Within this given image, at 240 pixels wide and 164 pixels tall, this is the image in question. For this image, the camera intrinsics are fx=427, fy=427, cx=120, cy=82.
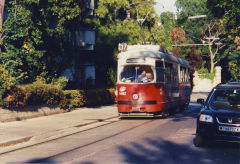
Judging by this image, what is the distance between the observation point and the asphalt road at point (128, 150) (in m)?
9.24

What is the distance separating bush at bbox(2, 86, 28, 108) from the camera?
17933 mm

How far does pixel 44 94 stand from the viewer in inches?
827

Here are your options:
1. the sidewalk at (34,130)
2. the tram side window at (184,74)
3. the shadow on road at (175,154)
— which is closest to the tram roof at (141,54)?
the sidewalk at (34,130)

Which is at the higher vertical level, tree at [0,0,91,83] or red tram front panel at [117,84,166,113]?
tree at [0,0,91,83]

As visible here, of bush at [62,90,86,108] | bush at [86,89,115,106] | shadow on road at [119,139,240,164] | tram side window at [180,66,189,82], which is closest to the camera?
shadow on road at [119,139,240,164]

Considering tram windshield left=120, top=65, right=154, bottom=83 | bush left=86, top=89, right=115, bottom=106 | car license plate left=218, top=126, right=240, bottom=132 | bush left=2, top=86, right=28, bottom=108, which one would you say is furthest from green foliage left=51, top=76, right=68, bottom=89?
car license plate left=218, top=126, right=240, bottom=132

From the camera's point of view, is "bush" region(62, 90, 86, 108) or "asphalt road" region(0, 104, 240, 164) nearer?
"asphalt road" region(0, 104, 240, 164)

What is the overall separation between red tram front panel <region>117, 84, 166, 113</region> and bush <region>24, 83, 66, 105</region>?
4.39 meters

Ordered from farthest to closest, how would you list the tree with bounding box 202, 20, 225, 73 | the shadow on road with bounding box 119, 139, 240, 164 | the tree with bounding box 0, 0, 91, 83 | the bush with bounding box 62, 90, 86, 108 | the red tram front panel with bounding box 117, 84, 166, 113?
the tree with bounding box 202, 20, 225, 73
the bush with bounding box 62, 90, 86, 108
the tree with bounding box 0, 0, 91, 83
the red tram front panel with bounding box 117, 84, 166, 113
the shadow on road with bounding box 119, 139, 240, 164

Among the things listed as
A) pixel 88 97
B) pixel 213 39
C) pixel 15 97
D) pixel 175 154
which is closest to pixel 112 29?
pixel 88 97

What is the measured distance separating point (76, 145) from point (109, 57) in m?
27.5

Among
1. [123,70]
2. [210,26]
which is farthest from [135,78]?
[210,26]

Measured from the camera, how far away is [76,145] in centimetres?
1168

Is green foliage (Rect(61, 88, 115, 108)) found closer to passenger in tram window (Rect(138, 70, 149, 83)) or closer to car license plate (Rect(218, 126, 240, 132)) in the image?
passenger in tram window (Rect(138, 70, 149, 83))
